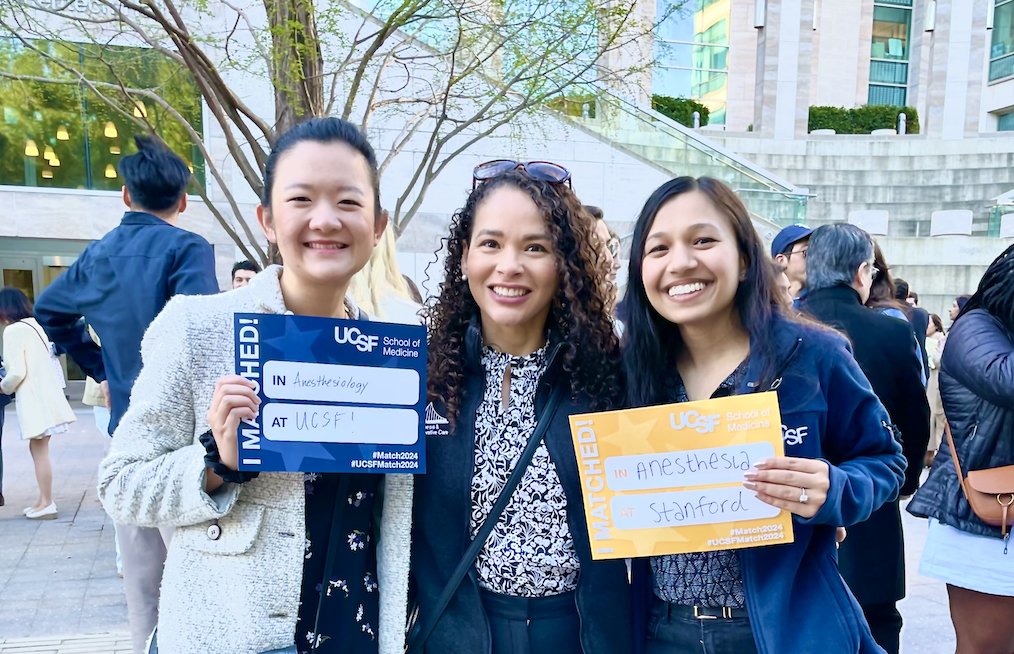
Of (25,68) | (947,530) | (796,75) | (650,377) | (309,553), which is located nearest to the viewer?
(309,553)

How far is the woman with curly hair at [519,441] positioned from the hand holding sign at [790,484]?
0.46 metres

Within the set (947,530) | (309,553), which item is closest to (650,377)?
(309,553)

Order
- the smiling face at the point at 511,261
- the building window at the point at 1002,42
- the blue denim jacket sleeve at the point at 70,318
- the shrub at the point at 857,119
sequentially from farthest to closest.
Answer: the building window at the point at 1002,42 → the shrub at the point at 857,119 → the blue denim jacket sleeve at the point at 70,318 → the smiling face at the point at 511,261

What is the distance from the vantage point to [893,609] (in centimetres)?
340

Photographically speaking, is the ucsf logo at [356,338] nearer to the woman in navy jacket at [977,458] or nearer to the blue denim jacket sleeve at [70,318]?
the woman in navy jacket at [977,458]

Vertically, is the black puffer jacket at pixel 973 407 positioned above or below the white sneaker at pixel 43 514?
above

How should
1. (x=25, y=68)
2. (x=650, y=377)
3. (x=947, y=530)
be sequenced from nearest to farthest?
(x=650, y=377) < (x=947, y=530) < (x=25, y=68)

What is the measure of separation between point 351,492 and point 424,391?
0.32 metres

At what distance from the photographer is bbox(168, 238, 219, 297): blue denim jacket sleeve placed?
346 cm

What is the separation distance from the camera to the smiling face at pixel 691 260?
1788 mm

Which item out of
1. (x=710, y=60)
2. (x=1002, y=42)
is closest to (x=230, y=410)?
(x=710, y=60)

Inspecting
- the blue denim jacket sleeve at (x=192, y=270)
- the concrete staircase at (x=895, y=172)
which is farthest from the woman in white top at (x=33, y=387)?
the concrete staircase at (x=895, y=172)

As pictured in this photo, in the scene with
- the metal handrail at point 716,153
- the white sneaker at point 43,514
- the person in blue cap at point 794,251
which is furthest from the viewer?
the metal handrail at point 716,153

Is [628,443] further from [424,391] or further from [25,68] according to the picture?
[25,68]
